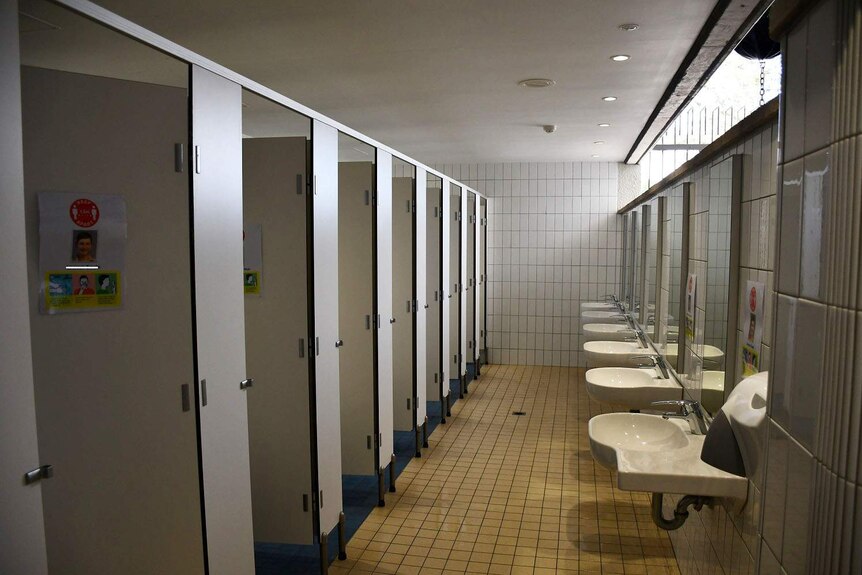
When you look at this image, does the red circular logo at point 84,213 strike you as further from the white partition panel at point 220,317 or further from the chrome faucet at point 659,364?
the chrome faucet at point 659,364

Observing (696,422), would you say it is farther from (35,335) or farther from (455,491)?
(35,335)

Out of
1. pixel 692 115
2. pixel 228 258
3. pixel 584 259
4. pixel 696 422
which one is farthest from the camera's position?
pixel 584 259

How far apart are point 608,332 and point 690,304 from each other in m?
2.33

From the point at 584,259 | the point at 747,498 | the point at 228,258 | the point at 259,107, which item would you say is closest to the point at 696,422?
the point at 747,498

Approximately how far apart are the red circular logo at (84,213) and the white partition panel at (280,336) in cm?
116

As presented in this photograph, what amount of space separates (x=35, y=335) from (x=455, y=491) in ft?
9.43

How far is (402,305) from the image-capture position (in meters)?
4.62

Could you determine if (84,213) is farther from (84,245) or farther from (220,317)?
(220,317)

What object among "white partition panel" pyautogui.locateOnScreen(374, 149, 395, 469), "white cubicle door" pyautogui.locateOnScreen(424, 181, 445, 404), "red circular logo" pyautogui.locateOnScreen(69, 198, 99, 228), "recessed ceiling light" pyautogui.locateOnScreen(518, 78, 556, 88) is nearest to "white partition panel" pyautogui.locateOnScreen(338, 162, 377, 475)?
"white partition panel" pyautogui.locateOnScreen(374, 149, 395, 469)

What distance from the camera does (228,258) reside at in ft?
7.04

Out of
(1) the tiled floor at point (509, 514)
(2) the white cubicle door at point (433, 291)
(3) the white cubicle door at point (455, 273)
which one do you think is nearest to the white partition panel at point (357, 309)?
(1) the tiled floor at point (509, 514)

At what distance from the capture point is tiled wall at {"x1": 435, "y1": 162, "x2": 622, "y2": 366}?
7930 millimetres

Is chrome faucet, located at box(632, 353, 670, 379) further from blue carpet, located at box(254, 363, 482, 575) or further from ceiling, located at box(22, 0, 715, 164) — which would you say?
blue carpet, located at box(254, 363, 482, 575)

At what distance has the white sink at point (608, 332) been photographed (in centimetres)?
529
